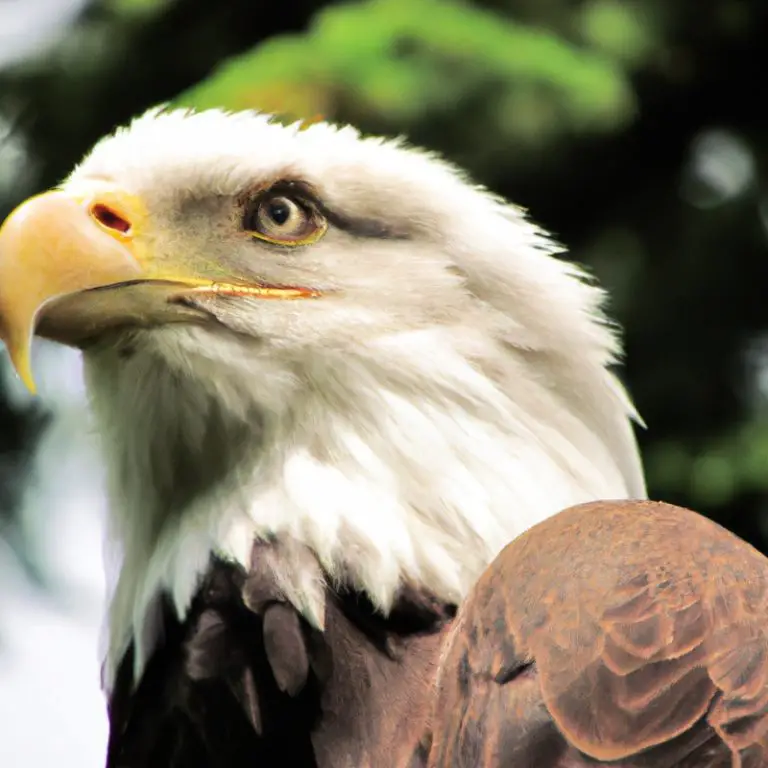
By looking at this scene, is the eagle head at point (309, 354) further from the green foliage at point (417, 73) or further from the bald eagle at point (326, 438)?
the green foliage at point (417, 73)

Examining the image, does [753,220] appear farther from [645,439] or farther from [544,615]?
[544,615]

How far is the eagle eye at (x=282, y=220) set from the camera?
2068 mm

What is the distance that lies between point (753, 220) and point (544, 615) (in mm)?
3017

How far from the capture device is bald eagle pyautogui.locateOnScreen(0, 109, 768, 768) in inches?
67.2

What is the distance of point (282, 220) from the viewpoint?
2078 millimetres

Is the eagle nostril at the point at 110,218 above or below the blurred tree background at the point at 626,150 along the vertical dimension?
above

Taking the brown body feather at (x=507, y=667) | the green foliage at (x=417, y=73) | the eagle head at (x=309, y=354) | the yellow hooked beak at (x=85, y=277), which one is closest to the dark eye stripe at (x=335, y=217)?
the eagle head at (x=309, y=354)

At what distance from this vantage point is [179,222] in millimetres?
2045

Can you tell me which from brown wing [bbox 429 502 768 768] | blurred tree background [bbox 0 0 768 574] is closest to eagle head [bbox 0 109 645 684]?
brown wing [bbox 429 502 768 768]

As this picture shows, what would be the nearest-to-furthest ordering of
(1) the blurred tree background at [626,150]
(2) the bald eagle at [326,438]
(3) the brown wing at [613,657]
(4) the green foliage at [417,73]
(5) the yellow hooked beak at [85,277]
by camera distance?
(3) the brown wing at [613,657]
(2) the bald eagle at [326,438]
(5) the yellow hooked beak at [85,277]
(4) the green foliage at [417,73]
(1) the blurred tree background at [626,150]

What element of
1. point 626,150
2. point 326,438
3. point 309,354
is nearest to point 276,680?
point 326,438

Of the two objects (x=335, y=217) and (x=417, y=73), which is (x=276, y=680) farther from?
(x=417, y=73)

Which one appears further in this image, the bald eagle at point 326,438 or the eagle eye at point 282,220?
the eagle eye at point 282,220

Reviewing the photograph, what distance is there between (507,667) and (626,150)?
10.3ft
